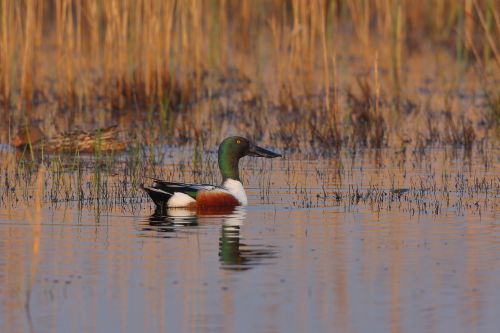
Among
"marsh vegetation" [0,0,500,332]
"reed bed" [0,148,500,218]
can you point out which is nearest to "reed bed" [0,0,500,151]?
"marsh vegetation" [0,0,500,332]

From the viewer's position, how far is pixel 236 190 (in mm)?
10266

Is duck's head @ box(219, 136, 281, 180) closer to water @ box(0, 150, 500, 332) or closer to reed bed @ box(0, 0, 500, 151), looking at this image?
water @ box(0, 150, 500, 332)

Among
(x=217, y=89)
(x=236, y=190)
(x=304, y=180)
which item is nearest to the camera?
(x=236, y=190)

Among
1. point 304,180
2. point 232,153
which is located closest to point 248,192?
point 232,153

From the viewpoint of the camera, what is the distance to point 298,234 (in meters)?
8.69

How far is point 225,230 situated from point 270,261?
133 centimetres

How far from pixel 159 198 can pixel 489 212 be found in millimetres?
2427

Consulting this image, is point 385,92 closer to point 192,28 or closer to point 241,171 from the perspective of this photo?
point 192,28

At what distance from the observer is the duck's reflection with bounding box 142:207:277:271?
7.70 meters

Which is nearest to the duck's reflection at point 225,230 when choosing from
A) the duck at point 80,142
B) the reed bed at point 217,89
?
the duck at point 80,142

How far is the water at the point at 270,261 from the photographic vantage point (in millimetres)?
6250

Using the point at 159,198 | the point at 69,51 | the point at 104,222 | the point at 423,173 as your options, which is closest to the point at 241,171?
the point at 423,173

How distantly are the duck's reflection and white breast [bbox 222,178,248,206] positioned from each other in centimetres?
11

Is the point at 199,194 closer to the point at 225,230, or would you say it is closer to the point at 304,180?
the point at 225,230
